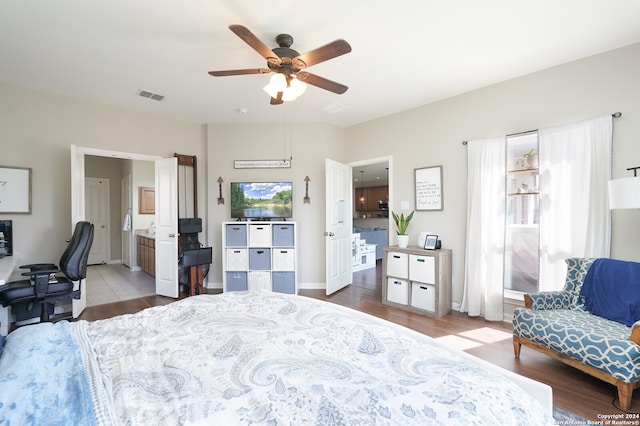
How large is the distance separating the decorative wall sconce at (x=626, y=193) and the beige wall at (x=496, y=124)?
0.72 meters

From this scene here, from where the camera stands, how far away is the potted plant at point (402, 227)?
3.88 m

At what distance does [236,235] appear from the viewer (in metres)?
4.28

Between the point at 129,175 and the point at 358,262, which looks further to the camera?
the point at 129,175

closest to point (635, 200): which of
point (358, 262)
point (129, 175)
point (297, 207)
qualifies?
point (297, 207)

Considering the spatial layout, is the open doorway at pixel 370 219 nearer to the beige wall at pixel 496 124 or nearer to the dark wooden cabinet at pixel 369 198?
the dark wooden cabinet at pixel 369 198

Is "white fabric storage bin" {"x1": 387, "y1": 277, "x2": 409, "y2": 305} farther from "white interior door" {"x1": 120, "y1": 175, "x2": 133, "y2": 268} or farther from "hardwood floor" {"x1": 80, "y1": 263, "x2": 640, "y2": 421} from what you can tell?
"white interior door" {"x1": 120, "y1": 175, "x2": 133, "y2": 268}

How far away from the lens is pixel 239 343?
125cm

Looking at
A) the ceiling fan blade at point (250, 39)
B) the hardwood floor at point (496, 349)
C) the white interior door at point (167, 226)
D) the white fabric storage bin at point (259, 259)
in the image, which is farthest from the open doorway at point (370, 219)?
the white interior door at point (167, 226)

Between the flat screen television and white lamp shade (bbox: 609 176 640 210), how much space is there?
11.6 feet

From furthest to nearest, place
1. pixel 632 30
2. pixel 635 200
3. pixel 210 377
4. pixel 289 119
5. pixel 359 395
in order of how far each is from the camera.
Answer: pixel 289 119
pixel 632 30
pixel 635 200
pixel 210 377
pixel 359 395

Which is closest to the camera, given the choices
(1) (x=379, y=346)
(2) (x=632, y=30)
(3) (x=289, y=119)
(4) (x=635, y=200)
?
(1) (x=379, y=346)

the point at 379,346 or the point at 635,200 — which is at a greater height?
the point at 635,200

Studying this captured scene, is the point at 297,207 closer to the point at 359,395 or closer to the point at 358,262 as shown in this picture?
the point at 358,262

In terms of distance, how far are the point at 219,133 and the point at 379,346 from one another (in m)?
4.34
